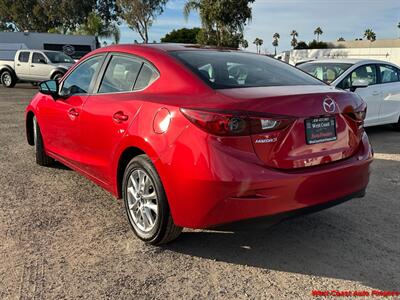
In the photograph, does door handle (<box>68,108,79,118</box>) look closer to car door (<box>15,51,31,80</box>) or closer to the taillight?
the taillight

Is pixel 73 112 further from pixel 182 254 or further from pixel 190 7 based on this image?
pixel 190 7

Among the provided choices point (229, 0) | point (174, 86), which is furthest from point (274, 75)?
point (229, 0)

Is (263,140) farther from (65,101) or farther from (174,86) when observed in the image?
(65,101)

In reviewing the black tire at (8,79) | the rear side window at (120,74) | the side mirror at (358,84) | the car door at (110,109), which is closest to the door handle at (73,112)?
the car door at (110,109)

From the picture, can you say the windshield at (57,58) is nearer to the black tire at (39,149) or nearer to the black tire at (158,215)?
the black tire at (39,149)

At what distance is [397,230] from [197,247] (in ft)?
6.02

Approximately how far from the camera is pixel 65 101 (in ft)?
15.0

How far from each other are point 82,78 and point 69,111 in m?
0.39

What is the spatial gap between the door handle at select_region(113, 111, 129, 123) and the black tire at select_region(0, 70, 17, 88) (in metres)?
19.3

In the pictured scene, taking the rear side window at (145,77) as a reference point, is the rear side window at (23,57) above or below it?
above

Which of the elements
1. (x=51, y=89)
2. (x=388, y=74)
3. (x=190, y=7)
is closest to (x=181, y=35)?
(x=190, y=7)

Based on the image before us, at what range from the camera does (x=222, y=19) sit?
26219mm

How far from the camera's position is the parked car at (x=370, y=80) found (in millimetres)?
7730

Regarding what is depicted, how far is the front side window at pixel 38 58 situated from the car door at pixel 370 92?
15404 mm
